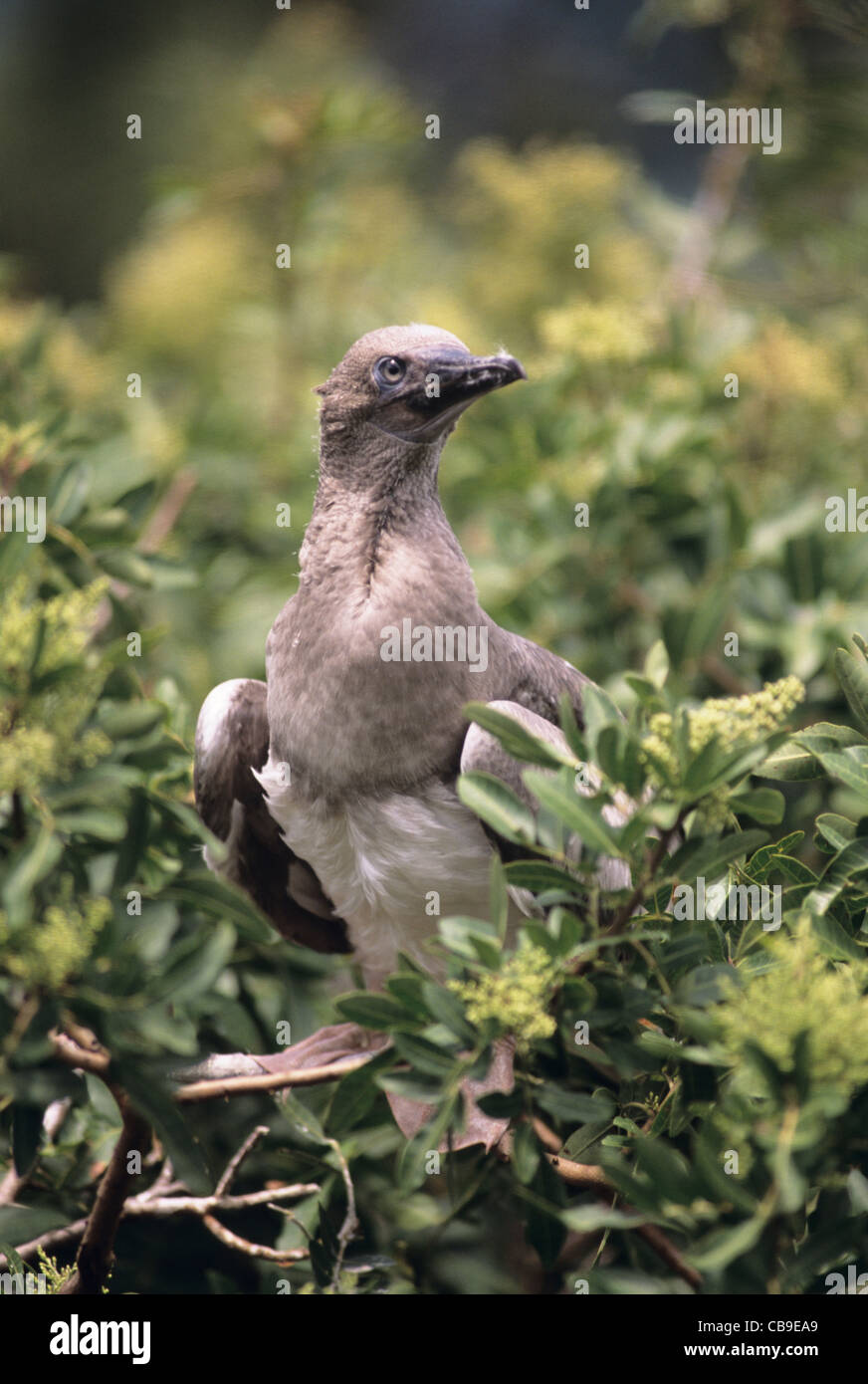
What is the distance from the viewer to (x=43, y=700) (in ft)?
7.73

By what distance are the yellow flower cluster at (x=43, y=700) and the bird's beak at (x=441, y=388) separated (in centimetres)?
112

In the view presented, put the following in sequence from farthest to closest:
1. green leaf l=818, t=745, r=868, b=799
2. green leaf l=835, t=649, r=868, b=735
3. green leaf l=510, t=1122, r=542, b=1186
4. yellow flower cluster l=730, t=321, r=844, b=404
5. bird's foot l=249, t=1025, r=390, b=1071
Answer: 1. yellow flower cluster l=730, t=321, r=844, b=404
2. bird's foot l=249, t=1025, r=390, b=1071
3. green leaf l=835, t=649, r=868, b=735
4. green leaf l=818, t=745, r=868, b=799
5. green leaf l=510, t=1122, r=542, b=1186

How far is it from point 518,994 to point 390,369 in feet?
5.55

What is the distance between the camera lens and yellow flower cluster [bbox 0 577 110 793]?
225cm

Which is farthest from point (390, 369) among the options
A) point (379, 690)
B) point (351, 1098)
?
point (351, 1098)

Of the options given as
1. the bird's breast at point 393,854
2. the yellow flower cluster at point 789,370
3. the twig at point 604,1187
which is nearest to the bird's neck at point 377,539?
the bird's breast at point 393,854

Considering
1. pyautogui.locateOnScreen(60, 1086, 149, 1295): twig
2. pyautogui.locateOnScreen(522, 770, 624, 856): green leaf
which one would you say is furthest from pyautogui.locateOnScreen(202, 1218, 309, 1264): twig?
pyautogui.locateOnScreen(522, 770, 624, 856): green leaf

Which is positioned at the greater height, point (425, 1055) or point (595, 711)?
point (595, 711)

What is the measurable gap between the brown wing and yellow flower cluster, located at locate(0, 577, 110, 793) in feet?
3.13

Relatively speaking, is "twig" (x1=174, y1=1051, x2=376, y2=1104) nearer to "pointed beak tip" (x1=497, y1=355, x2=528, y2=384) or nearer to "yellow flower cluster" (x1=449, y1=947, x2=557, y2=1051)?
"yellow flower cluster" (x1=449, y1=947, x2=557, y2=1051)

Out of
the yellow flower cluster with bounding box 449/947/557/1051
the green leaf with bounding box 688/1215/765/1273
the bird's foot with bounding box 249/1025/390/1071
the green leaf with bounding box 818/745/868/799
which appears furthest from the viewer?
the bird's foot with bounding box 249/1025/390/1071

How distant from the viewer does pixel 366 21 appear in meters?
8.16

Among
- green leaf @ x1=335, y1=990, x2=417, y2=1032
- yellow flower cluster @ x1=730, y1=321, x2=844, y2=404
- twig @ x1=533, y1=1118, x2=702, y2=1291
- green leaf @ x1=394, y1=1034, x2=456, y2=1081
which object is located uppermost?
yellow flower cluster @ x1=730, y1=321, x2=844, y2=404

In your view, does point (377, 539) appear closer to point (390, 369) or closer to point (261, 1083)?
point (390, 369)
